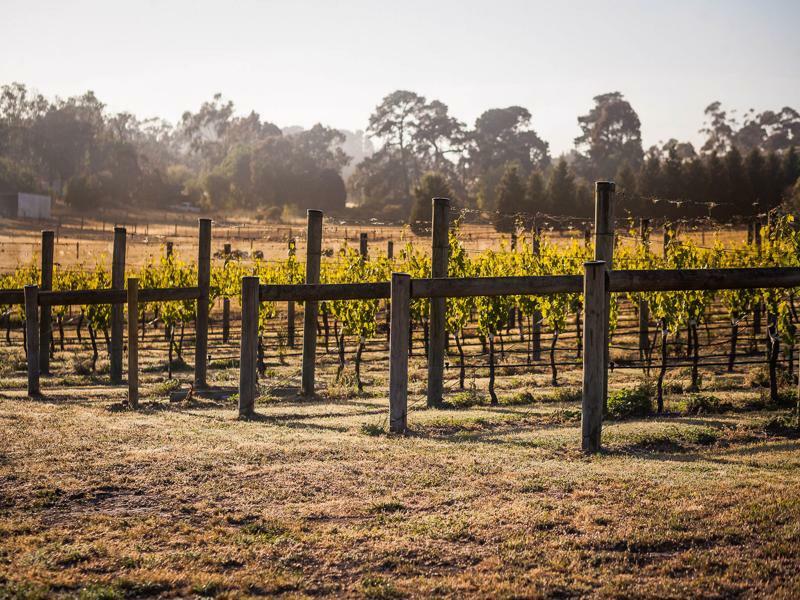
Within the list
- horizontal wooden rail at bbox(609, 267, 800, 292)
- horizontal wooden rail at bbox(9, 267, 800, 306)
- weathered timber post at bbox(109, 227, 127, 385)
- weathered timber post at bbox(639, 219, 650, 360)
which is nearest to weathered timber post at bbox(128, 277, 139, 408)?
horizontal wooden rail at bbox(9, 267, 800, 306)

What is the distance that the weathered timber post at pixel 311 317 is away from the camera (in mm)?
13523

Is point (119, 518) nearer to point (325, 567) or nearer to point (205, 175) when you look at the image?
point (325, 567)

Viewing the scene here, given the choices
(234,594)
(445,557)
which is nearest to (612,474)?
(445,557)

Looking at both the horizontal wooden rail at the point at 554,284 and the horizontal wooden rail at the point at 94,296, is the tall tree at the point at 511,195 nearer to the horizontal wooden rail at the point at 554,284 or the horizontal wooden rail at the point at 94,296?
the horizontal wooden rail at the point at 94,296

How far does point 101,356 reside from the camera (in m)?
24.1

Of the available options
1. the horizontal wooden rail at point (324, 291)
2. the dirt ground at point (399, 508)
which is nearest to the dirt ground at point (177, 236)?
the horizontal wooden rail at point (324, 291)

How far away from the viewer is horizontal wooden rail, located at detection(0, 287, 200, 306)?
47.2 ft

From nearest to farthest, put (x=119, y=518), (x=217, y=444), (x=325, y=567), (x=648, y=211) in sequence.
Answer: (x=325, y=567) < (x=119, y=518) < (x=217, y=444) < (x=648, y=211)

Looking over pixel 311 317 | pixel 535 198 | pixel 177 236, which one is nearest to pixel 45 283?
pixel 311 317

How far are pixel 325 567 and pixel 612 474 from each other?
2.91m

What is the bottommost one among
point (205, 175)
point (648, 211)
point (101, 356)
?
point (101, 356)

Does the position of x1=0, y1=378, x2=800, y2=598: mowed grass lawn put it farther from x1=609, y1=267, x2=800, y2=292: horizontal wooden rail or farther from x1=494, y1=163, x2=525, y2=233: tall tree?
x1=494, y1=163, x2=525, y2=233: tall tree

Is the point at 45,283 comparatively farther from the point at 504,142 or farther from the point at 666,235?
the point at 504,142

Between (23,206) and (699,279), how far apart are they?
67.6 metres
